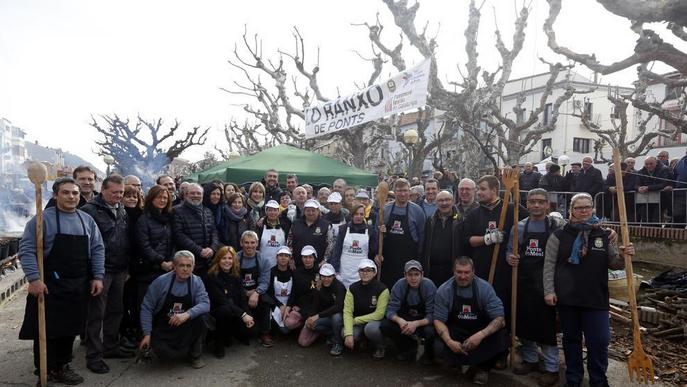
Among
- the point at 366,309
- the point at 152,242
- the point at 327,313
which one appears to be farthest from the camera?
the point at 327,313

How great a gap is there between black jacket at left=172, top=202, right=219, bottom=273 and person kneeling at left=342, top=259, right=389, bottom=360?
1.72 m

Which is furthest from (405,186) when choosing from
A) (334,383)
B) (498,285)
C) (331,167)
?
(331,167)

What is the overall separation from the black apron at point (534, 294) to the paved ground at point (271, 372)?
0.45 metres

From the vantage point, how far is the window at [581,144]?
39375 millimetres

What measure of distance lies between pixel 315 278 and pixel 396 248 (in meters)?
1.04

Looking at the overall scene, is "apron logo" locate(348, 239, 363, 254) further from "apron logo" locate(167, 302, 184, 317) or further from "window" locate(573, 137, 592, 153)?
"window" locate(573, 137, 592, 153)

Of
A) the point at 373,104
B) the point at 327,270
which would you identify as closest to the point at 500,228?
the point at 327,270

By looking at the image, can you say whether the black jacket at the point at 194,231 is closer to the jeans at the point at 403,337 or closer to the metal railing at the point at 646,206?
the jeans at the point at 403,337

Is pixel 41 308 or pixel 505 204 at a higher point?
pixel 505 204

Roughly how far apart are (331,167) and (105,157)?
15.5m

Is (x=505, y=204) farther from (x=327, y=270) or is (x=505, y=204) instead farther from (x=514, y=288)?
(x=327, y=270)

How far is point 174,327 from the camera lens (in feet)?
14.3

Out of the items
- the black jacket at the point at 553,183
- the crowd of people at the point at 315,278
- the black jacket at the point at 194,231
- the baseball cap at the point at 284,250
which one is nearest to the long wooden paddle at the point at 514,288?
the crowd of people at the point at 315,278

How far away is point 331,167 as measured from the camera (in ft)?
37.3
